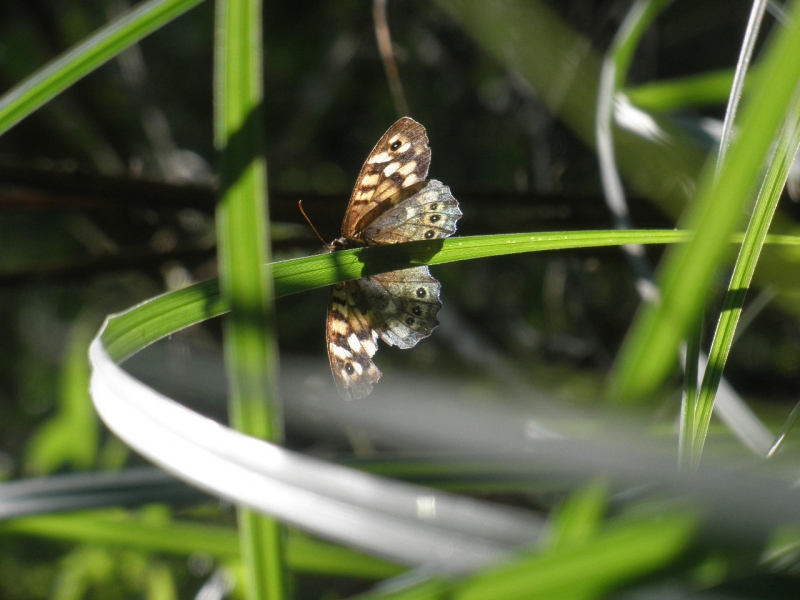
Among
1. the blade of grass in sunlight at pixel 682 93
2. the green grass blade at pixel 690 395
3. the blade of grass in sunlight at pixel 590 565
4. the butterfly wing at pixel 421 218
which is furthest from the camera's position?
the blade of grass in sunlight at pixel 682 93

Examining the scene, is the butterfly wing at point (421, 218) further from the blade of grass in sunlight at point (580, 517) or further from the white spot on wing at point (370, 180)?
the blade of grass in sunlight at point (580, 517)

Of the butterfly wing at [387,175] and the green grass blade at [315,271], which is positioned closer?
the green grass blade at [315,271]

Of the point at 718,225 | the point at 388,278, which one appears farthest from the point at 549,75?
the point at 718,225

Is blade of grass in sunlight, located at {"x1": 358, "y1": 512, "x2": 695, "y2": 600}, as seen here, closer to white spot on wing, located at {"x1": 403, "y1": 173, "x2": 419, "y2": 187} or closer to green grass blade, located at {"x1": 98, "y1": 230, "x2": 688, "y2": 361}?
green grass blade, located at {"x1": 98, "y1": 230, "x2": 688, "y2": 361}

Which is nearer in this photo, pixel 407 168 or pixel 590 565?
pixel 590 565

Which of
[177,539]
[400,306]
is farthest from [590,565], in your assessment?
[177,539]

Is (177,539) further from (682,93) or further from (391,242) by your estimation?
(682,93)

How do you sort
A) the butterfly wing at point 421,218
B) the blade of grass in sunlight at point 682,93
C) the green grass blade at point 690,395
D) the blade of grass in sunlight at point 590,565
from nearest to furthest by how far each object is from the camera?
the blade of grass in sunlight at point 590,565, the green grass blade at point 690,395, the butterfly wing at point 421,218, the blade of grass in sunlight at point 682,93

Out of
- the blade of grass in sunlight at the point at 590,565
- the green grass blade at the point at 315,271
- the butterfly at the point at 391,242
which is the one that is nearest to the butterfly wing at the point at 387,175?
the butterfly at the point at 391,242
